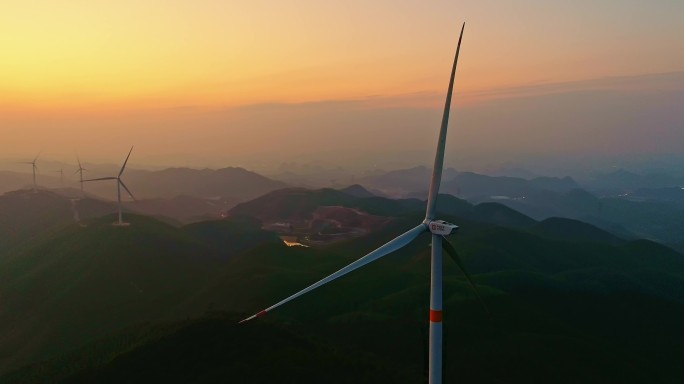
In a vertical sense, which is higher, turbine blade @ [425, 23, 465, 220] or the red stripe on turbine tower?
turbine blade @ [425, 23, 465, 220]

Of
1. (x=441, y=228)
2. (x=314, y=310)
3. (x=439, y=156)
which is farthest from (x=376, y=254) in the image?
(x=314, y=310)

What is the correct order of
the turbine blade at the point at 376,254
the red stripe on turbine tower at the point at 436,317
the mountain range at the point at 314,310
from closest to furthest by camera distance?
the red stripe on turbine tower at the point at 436,317 → the turbine blade at the point at 376,254 → the mountain range at the point at 314,310

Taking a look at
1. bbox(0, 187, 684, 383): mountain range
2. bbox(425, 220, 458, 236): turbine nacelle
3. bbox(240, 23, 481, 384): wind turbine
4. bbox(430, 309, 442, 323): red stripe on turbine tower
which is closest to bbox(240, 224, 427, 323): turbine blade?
bbox(240, 23, 481, 384): wind turbine

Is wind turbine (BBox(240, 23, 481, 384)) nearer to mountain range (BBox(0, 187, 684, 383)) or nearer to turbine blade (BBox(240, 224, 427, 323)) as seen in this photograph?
turbine blade (BBox(240, 224, 427, 323))

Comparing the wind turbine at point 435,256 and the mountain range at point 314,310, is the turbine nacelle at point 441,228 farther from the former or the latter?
the mountain range at point 314,310

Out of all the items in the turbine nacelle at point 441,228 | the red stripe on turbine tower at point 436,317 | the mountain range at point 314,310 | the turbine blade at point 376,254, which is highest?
the turbine nacelle at point 441,228

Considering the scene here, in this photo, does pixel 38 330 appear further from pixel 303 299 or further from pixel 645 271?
pixel 645 271

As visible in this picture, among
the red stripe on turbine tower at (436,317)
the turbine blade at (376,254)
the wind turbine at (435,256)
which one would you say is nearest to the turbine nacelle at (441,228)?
the wind turbine at (435,256)

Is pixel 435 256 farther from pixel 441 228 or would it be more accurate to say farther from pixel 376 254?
pixel 376 254

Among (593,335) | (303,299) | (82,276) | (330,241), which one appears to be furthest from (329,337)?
(330,241)
